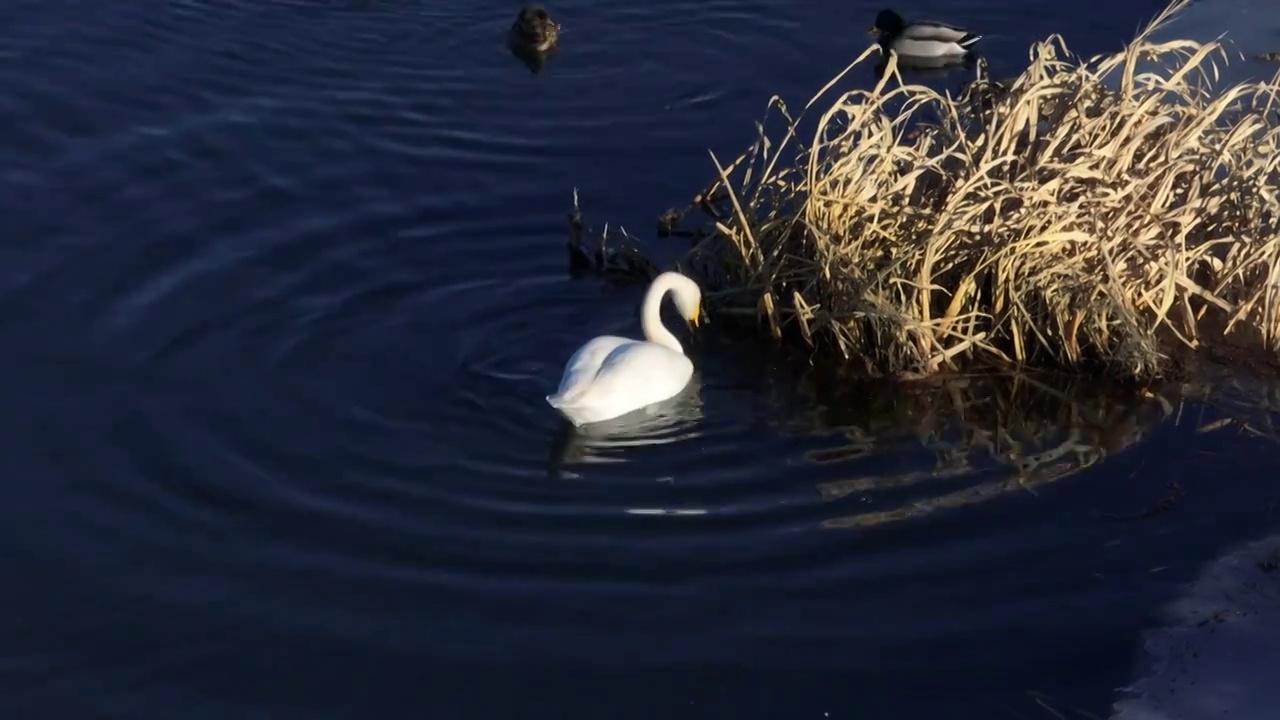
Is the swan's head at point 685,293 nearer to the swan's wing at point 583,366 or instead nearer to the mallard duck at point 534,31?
the swan's wing at point 583,366

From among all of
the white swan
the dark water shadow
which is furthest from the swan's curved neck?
the dark water shadow

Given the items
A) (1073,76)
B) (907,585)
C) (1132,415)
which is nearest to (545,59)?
(1073,76)

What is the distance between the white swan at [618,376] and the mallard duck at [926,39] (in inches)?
254

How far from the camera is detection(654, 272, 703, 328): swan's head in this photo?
9.61 meters

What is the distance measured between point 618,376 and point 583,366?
201 millimetres

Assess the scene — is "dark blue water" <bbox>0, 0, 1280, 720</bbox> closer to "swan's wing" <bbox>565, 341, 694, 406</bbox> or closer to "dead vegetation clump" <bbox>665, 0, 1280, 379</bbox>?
"swan's wing" <bbox>565, 341, 694, 406</bbox>

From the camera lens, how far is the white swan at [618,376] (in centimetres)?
862

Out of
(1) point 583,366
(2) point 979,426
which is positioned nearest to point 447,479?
(1) point 583,366

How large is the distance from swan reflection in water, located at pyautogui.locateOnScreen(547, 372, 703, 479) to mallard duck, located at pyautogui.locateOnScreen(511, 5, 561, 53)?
5.86m

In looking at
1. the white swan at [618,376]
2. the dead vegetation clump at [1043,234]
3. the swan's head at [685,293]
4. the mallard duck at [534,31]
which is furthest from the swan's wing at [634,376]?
the mallard duck at [534,31]

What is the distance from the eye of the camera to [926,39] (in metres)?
15.0

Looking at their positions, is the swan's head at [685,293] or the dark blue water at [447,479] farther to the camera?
the swan's head at [685,293]

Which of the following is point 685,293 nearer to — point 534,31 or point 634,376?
point 634,376

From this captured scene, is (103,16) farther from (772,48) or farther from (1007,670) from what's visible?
(1007,670)
